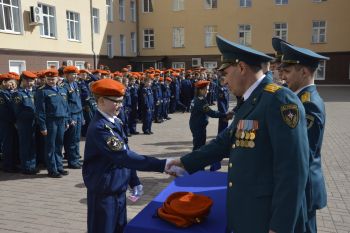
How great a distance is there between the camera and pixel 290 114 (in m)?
1.96

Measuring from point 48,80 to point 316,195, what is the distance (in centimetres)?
576

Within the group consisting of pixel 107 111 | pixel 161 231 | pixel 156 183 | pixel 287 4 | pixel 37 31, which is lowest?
pixel 156 183

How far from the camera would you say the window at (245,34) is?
105ft

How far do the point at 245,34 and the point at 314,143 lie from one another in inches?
1227

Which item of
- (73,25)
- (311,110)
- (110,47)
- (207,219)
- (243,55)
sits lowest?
(207,219)

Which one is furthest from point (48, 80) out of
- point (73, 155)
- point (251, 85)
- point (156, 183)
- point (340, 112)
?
point (340, 112)

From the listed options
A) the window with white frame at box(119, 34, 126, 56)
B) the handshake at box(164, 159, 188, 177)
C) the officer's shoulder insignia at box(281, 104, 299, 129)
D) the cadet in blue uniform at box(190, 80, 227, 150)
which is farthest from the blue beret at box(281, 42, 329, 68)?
the window with white frame at box(119, 34, 126, 56)

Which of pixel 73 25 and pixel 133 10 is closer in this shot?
pixel 73 25

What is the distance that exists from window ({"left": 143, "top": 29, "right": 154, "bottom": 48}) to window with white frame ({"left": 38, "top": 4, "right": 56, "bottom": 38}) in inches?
573

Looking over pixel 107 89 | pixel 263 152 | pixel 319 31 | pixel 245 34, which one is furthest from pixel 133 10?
pixel 263 152

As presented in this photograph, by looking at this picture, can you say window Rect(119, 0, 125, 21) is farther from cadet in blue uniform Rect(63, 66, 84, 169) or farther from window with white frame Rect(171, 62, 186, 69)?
cadet in blue uniform Rect(63, 66, 84, 169)

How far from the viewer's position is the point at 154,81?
1376cm

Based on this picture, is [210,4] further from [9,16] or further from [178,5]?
→ [9,16]

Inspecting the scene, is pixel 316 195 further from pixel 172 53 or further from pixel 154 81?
pixel 172 53
